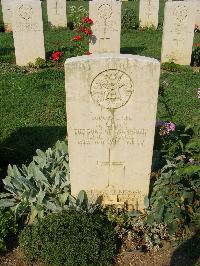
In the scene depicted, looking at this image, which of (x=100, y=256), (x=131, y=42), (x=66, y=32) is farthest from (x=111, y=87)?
Result: (x=66, y=32)

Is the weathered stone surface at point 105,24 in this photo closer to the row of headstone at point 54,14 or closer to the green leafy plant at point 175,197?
the row of headstone at point 54,14

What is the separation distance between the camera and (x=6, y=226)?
4395 millimetres

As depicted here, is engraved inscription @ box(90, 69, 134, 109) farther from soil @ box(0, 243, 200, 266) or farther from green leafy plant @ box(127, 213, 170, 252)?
soil @ box(0, 243, 200, 266)

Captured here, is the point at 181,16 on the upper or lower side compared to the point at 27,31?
upper

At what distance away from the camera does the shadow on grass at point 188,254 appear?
166 inches

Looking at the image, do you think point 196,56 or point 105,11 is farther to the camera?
point 196,56

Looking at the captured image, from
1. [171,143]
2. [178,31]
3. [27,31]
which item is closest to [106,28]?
[178,31]

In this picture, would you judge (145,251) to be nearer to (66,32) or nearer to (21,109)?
(21,109)

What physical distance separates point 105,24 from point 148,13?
644 centimetres

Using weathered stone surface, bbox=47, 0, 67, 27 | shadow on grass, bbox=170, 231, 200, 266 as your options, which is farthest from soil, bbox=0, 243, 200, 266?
weathered stone surface, bbox=47, 0, 67, 27

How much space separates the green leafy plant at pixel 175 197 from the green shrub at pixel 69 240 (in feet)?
1.98

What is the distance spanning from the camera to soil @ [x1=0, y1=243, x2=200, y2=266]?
13.8 ft

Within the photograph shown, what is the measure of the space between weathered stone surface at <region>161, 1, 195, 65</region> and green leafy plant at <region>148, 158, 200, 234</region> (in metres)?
7.31

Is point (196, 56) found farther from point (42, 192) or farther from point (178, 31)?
point (42, 192)
